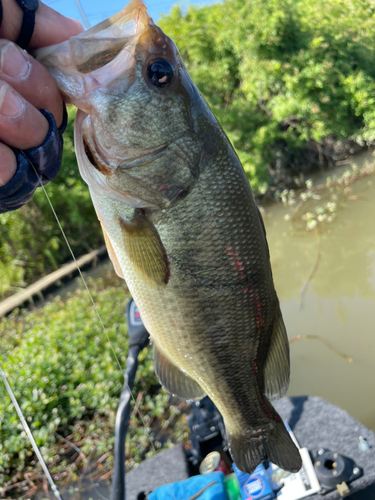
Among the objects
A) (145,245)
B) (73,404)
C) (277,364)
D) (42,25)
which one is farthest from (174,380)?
(73,404)

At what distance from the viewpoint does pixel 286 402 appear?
9.77ft

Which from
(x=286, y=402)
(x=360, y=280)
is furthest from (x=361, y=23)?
(x=286, y=402)

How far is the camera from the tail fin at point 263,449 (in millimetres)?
1592

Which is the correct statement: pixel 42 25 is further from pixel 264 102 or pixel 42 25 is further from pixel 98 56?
pixel 264 102

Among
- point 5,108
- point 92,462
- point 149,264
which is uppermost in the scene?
point 5,108

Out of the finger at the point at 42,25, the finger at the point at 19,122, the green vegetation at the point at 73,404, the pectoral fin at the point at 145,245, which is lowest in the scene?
the green vegetation at the point at 73,404

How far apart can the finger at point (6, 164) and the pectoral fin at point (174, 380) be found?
37.7 inches

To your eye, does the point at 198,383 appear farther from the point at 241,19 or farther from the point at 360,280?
the point at 241,19

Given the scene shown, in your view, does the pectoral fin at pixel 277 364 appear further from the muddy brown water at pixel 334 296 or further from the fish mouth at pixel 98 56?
Answer: the muddy brown water at pixel 334 296

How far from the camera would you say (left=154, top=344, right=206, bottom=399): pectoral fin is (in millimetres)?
1639

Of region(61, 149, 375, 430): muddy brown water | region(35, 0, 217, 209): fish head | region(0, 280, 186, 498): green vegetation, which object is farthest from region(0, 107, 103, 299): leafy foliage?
region(35, 0, 217, 209): fish head

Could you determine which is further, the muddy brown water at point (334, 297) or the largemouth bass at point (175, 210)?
the muddy brown water at point (334, 297)

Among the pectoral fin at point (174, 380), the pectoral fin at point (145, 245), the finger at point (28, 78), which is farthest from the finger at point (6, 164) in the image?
the pectoral fin at point (174, 380)

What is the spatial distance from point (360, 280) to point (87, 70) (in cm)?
589
